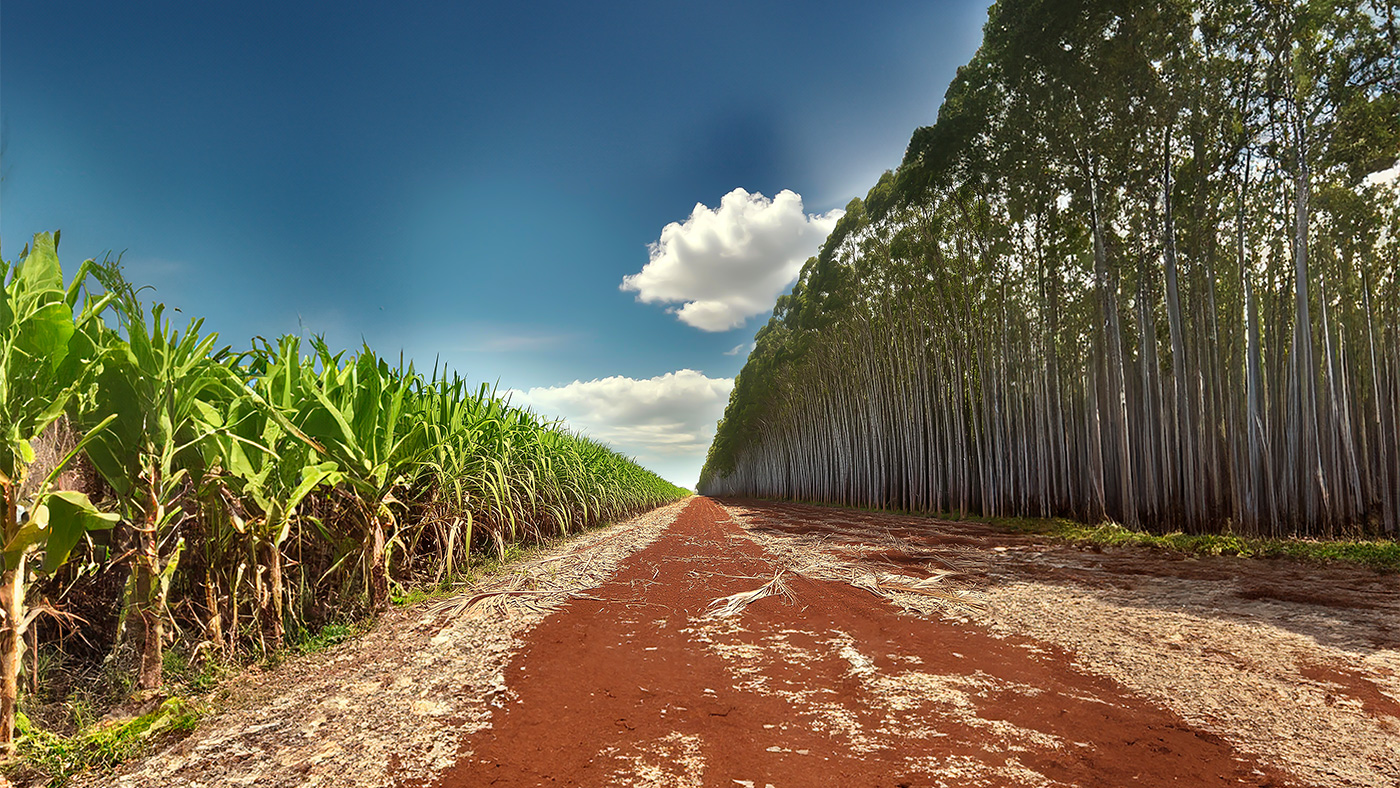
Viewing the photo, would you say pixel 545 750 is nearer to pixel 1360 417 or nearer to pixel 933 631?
pixel 933 631

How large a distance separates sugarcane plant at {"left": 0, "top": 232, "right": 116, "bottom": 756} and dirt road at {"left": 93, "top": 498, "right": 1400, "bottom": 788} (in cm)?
55

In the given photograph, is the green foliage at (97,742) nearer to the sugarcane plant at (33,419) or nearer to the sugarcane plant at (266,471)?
the sugarcane plant at (33,419)

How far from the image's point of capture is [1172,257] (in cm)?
850

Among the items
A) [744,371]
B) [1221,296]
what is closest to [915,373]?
[1221,296]

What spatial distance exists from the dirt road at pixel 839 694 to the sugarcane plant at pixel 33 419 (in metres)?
0.55

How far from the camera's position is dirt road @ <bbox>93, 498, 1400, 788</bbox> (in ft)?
5.33

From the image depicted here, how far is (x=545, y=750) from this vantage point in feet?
5.60

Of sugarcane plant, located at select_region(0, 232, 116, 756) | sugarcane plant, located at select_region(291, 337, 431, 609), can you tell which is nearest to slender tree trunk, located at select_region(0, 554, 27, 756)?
sugarcane plant, located at select_region(0, 232, 116, 756)

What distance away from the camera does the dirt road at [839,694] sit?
5.33 ft

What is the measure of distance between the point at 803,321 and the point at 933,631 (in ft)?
69.4

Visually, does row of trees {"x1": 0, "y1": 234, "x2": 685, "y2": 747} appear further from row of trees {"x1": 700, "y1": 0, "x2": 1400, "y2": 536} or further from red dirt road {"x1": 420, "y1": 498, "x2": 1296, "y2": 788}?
row of trees {"x1": 700, "y1": 0, "x2": 1400, "y2": 536}

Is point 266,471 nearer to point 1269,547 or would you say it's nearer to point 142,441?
point 142,441

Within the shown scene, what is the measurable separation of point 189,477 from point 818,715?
8.51ft

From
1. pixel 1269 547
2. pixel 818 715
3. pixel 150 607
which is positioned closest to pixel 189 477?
pixel 150 607
